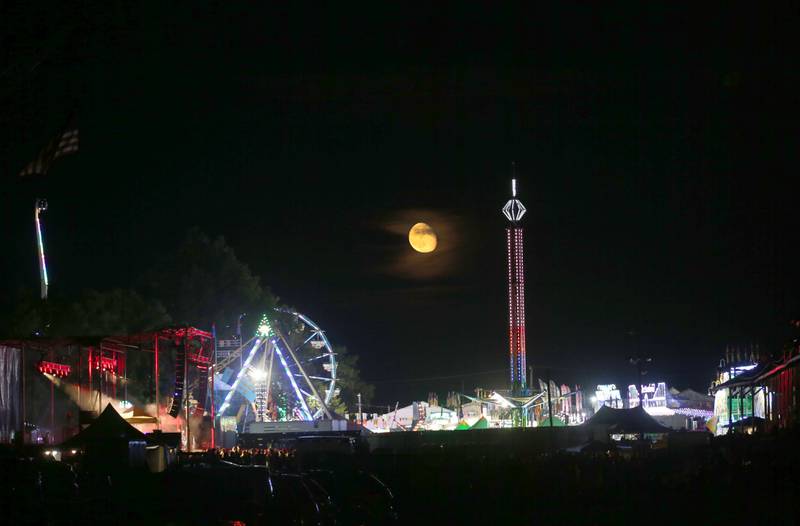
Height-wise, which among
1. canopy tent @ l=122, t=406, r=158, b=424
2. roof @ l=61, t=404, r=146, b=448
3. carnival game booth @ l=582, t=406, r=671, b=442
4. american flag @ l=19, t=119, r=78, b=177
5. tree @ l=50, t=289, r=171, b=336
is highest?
american flag @ l=19, t=119, r=78, b=177

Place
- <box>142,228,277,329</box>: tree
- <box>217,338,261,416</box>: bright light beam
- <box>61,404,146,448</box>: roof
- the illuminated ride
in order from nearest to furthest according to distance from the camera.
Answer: <box>61,404,146,448</box>: roof
<box>217,338,261,416</box>: bright light beam
the illuminated ride
<box>142,228,277,329</box>: tree

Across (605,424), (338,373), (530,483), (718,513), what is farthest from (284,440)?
(338,373)

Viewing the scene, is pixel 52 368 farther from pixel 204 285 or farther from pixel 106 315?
pixel 204 285

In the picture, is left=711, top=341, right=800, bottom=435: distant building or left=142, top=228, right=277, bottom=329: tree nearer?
left=711, top=341, right=800, bottom=435: distant building

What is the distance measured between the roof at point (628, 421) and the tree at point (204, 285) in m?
44.6

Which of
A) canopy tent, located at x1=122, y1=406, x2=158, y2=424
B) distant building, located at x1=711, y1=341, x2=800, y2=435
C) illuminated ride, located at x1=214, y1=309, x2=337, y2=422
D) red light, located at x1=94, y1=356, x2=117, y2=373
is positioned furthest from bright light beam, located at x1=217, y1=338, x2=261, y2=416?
distant building, located at x1=711, y1=341, x2=800, y2=435

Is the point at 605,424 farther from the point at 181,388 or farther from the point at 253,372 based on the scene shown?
the point at 253,372

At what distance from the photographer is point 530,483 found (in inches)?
902

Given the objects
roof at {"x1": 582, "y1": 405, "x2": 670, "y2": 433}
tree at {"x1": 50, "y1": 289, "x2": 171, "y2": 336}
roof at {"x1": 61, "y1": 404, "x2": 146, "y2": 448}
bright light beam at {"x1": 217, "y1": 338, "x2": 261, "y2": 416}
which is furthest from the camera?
bright light beam at {"x1": 217, "y1": 338, "x2": 261, "y2": 416}

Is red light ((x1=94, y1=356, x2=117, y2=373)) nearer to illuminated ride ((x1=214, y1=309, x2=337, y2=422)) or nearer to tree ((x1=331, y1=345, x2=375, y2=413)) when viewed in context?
illuminated ride ((x1=214, y1=309, x2=337, y2=422))

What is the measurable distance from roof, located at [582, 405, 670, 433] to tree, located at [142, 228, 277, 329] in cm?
4463

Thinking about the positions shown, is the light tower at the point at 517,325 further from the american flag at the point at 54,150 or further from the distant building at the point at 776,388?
the american flag at the point at 54,150

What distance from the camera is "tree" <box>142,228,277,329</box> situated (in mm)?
75125

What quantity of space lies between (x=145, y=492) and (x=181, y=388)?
65.0 ft
